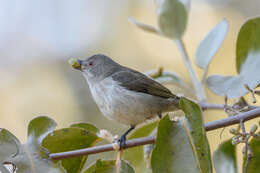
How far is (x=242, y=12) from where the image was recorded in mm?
9039

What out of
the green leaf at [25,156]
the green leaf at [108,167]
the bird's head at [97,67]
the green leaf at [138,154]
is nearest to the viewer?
the green leaf at [25,156]

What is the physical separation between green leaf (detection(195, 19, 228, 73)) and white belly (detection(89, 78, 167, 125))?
1.91 feet

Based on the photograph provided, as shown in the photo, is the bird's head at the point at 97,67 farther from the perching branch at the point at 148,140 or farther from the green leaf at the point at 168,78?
the perching branch at the point at 148,140

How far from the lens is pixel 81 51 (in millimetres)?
8953

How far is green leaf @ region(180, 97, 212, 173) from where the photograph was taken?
69.2 inches

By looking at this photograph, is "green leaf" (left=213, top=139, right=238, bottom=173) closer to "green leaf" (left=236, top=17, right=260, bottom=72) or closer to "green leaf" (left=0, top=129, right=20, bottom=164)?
"green leaf" (left=236, top=17, right=260, bottom=72)

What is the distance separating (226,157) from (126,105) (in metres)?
1.07

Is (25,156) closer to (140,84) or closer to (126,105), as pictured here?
(126,105)

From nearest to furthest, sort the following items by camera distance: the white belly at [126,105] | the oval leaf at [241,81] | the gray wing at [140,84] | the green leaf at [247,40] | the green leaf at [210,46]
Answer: the oval leaf at [241,81] < the green leaf at [247,40] < the green leaf at [210,46] < the white belly at [126,105] < the gray wing at [140,84]

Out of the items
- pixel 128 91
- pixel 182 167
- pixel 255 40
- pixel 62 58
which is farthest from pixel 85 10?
pixel 182 167

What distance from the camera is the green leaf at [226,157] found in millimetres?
2557

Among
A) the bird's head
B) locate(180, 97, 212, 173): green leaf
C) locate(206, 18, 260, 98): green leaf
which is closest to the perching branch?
locate(180, 97, 212, 173): green leaf

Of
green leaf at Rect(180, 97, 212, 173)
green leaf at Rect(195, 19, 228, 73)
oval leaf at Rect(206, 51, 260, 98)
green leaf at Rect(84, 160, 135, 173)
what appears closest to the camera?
green leaf at Rect(180, 97, 212, 173)

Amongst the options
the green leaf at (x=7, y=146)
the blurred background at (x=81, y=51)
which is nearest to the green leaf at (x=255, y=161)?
the green leaf at (x=7, y=146)
